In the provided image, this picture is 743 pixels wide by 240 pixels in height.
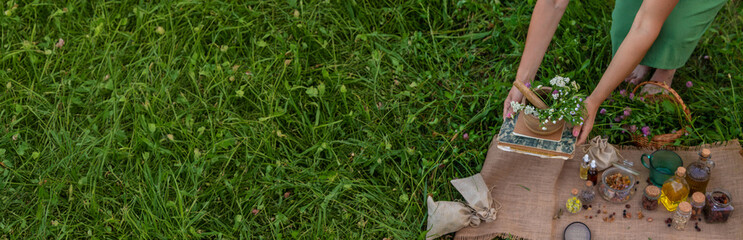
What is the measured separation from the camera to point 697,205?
246cm

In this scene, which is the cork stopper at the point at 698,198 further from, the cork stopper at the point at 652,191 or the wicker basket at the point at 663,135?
the wicker basket at the point at 663,135

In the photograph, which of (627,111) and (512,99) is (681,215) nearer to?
(627,111)

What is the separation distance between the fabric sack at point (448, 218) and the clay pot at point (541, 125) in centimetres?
50

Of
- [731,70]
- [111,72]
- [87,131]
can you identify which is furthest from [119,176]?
[731,70]

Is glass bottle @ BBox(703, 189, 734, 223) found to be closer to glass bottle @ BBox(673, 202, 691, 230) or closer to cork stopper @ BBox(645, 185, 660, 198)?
glass bottle @ BBox(673, 202, 691, 230)

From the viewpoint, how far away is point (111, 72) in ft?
10.6

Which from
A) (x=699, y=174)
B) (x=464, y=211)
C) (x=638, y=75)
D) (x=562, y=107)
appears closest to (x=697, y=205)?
(x=699, y=174)

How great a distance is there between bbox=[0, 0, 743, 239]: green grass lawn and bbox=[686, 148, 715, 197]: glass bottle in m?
0.30

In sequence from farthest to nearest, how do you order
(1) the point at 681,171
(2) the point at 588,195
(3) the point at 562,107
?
1. (2) the point at 588,195
2. (1) the point at 681,171
3. (3) the point at 562,107

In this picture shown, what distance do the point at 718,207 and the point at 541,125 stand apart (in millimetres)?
904

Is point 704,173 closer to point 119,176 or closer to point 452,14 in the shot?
point 452,14

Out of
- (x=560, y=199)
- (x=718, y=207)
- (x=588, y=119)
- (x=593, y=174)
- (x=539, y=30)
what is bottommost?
(x=560, y=199)

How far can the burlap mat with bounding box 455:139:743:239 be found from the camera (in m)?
2.54

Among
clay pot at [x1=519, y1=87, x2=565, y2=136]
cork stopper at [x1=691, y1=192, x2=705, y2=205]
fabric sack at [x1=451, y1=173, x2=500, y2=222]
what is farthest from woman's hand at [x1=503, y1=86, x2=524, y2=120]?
cork stopper at [x1=691, y1=192, x2=705, y2=205]
